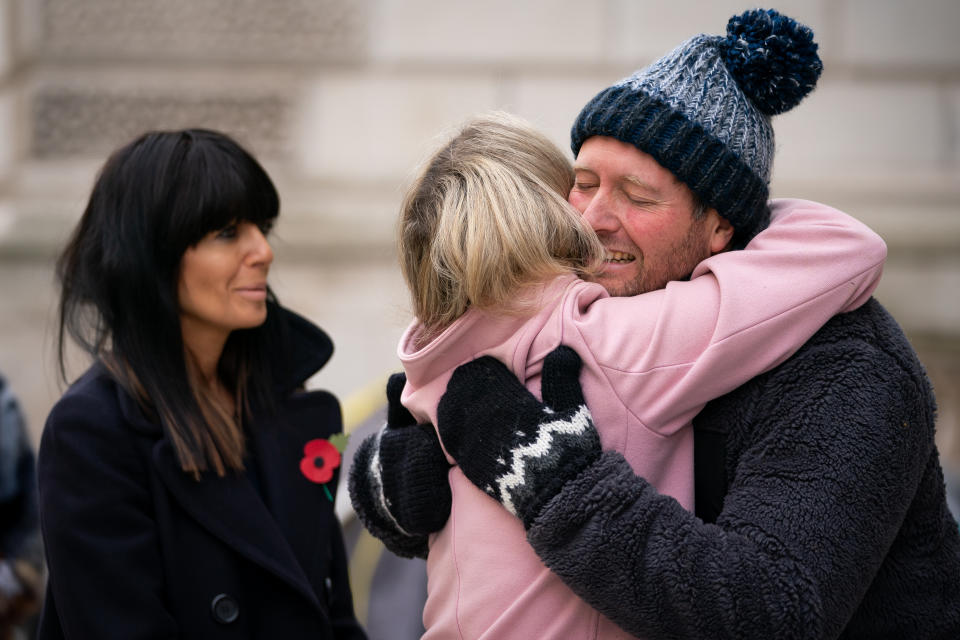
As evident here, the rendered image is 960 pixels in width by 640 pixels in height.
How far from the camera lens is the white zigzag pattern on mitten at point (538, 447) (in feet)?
4.99

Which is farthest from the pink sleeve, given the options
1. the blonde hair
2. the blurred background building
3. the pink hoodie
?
the blurred background building

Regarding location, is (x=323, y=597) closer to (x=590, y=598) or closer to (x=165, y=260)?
(x=165, y=260)

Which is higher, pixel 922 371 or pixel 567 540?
pixel 922 371

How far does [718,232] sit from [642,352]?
38 centimetres

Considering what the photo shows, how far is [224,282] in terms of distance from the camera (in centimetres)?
237

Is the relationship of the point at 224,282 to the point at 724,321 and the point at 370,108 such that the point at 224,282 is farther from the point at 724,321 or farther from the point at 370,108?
the point at 370,108

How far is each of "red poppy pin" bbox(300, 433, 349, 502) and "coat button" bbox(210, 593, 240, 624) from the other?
1.17 feet

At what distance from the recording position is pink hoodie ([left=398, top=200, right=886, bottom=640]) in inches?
59.8

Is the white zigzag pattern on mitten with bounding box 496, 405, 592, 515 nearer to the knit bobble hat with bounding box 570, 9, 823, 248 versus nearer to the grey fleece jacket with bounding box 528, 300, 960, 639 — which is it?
the grey fleece jacket with bounding box 528, 300, 960, 639

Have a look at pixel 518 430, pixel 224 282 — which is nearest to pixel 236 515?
pixel 224 282

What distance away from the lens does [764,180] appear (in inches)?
69.5

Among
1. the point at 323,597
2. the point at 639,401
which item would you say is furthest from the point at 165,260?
the point at 639,401

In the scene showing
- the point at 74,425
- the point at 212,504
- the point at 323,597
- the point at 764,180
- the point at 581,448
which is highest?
the point at 764,180

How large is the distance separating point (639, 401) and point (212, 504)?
1.09 metres
